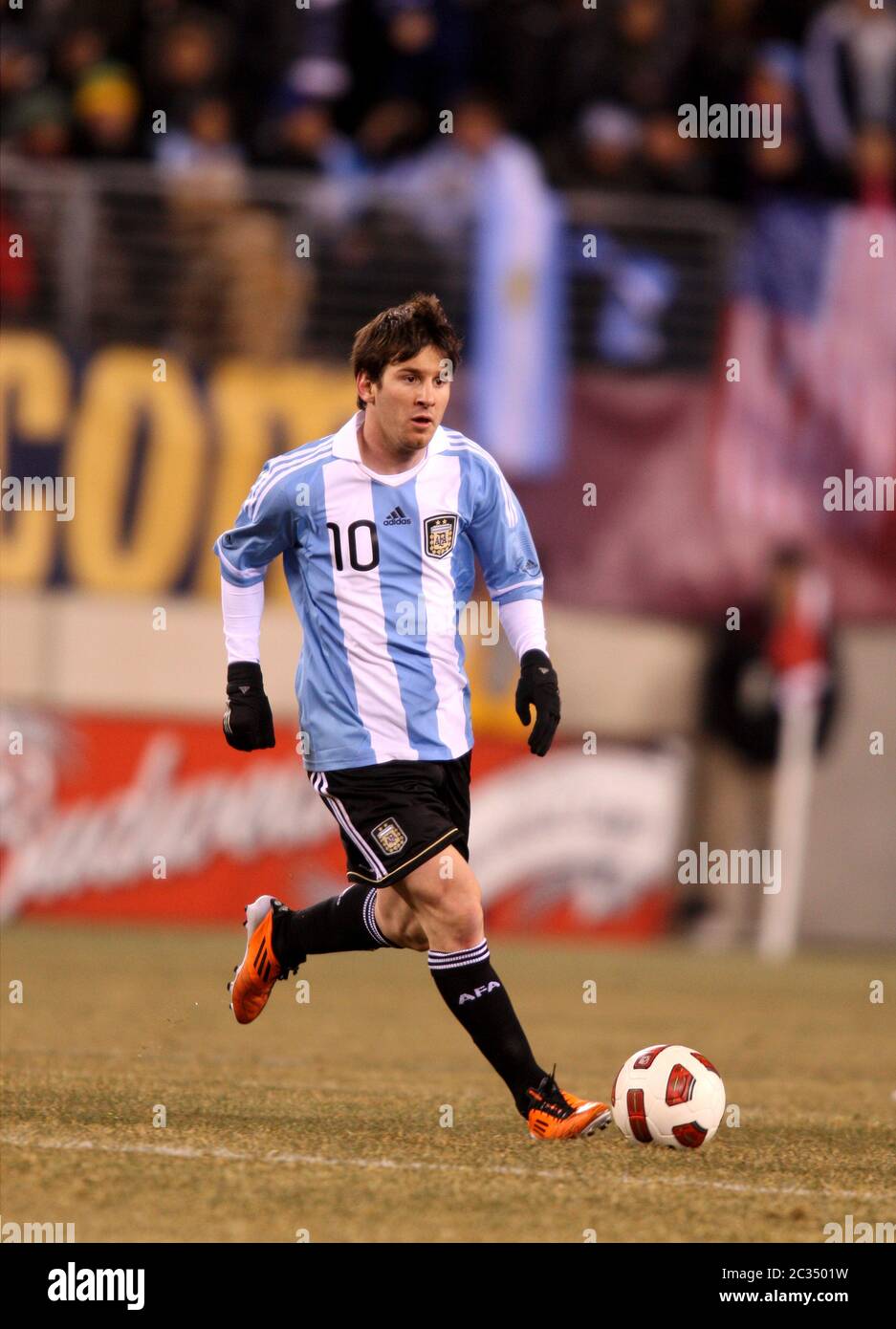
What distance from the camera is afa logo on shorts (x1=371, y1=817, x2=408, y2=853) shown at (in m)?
6.00

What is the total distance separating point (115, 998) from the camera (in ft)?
32.1

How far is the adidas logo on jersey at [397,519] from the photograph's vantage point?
6188 millimetres

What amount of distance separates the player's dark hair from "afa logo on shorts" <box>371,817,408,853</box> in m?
1.21

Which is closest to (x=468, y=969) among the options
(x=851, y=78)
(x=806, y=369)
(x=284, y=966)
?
(x=284, y=966)

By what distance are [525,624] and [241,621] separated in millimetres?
829

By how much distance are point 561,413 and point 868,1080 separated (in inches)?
294

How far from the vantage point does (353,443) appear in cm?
626

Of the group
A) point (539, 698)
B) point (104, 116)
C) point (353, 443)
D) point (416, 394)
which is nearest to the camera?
point (416, 394)

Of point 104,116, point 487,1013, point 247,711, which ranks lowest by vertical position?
point 487,1013

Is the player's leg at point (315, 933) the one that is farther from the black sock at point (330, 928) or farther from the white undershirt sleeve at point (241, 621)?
the white undershirt sleeve at point (241, 621)

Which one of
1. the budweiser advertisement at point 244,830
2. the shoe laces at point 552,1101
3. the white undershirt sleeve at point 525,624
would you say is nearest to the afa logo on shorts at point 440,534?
the white undershirt sleeve at point 525,624

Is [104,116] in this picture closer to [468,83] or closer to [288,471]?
[468,83]

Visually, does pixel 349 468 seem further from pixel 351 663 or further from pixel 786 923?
pixel 786 923
